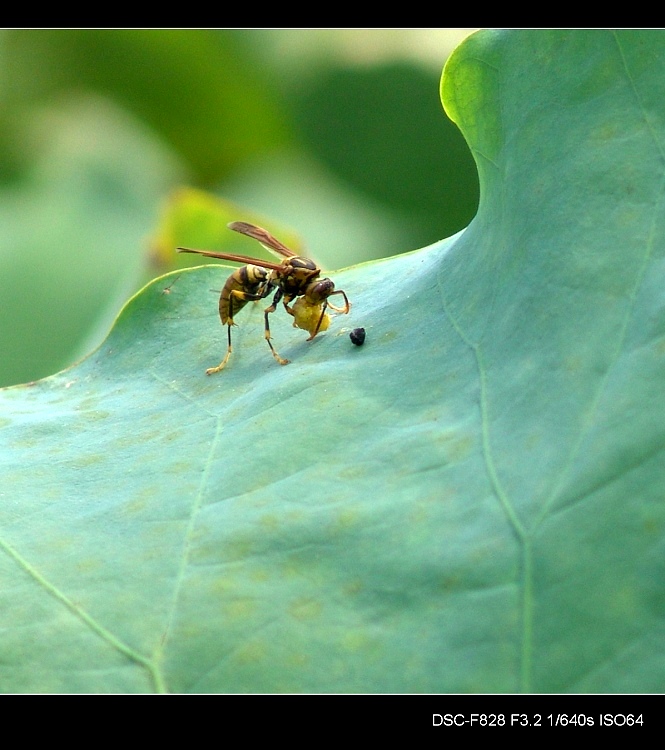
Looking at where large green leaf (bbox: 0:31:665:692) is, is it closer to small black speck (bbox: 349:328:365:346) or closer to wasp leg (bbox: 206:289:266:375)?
small black speck (bbox: 349:328:365:346)

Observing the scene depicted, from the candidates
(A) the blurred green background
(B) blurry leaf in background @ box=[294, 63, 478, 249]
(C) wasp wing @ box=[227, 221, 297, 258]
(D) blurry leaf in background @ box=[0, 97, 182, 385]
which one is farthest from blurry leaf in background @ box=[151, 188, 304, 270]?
(B) blurry leaf in background @ box=[294, 63, 478, 249]

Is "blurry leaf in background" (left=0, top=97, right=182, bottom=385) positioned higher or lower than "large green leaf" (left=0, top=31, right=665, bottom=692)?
Result: lower

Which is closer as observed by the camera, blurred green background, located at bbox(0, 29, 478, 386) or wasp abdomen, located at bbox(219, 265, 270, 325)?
wasp abdomen, located at bbox(219, 265, 270, 325)

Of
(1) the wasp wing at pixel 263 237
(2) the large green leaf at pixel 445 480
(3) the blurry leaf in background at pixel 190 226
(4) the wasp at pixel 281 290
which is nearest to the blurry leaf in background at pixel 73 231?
(3) the blurry leaf in background at pixel 190 226

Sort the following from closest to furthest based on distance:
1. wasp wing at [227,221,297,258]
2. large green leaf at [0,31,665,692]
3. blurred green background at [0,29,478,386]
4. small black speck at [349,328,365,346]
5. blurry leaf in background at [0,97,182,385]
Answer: large green leaf at [0,31,665,692] < small black speck at [349,328,365,346] < wasp wing at [227,221,297,258] < blurry leaf in background at [0,97,182,385] < blurred green background at [0,29,478,386]

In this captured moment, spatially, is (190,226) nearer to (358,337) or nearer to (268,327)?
(268,327)

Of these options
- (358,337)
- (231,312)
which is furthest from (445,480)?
(231,312)
